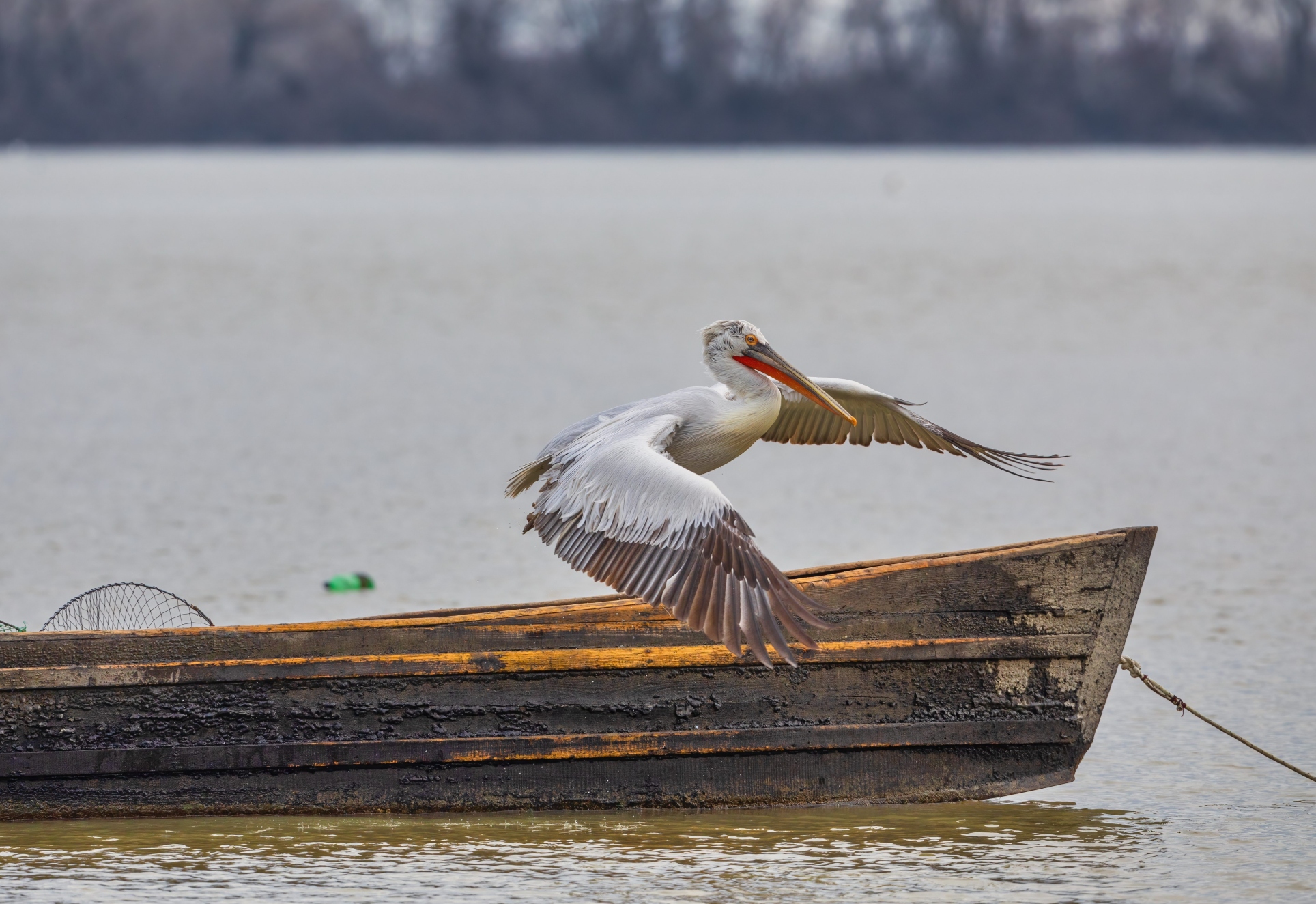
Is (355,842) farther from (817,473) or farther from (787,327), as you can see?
(787,327)

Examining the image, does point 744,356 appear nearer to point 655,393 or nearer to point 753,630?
point 753,630

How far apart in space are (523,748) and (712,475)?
743cm

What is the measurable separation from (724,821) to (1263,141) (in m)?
102

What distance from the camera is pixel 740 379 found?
295 inches

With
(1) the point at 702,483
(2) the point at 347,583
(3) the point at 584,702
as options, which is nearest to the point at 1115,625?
(1) the point at 702,483

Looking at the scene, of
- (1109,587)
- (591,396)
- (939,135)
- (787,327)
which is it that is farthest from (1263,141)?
(1109,587)

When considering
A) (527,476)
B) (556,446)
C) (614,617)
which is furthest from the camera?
(527,476)

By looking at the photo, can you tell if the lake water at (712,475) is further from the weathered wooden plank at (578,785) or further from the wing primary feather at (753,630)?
the wing primary feather at (753,630)

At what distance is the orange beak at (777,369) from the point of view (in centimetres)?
745

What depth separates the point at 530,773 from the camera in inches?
278

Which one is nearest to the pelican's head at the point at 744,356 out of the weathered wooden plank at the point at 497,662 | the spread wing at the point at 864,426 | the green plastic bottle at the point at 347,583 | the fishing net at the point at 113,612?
the spread wing at the point at 864,426

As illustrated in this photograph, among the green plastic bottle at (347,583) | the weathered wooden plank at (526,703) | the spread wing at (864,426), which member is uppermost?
the spread wing at (864,426)

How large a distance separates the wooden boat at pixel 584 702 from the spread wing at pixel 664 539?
362 millimetres

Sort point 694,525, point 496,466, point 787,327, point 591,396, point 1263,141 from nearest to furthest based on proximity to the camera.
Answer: point 694,525 → point 496,466 → point 591,396 → point 787,327 → point 1263,141
